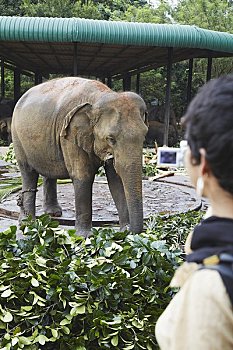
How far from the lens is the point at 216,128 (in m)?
1.26

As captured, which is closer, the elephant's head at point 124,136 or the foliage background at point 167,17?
the elephant's head at point 124,136

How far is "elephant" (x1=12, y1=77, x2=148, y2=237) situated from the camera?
15.2ft

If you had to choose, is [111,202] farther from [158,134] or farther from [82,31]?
[158,134]

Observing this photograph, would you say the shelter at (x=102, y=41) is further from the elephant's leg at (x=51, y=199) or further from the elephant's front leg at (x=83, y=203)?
the elephant's front leg at (x=83, y=203)

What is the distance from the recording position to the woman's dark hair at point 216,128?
125cm

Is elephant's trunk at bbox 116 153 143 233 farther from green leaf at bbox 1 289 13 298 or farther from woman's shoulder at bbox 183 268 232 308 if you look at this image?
woman's shoulder at bbox 183 268 232 308

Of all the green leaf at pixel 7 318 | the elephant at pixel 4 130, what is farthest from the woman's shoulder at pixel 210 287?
the elephant at pixel 4 130

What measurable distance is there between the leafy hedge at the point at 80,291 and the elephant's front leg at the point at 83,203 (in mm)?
1416

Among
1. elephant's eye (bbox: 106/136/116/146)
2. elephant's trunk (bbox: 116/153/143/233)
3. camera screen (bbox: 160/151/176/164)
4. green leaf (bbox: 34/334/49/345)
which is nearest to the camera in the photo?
camera screen (bbox: 160/151/176/164)

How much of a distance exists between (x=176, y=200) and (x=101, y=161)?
3.31 m

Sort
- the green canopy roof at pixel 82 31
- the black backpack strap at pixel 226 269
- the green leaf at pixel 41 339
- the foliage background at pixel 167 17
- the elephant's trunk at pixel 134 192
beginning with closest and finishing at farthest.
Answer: the black backpack strap at pixel 226 269 < the green leaf at pixel 41 339 < the elephant's trunk at pixel 134 192 < the green canopy roof at pixel 82 31 < the foliage background at pixel 167 17

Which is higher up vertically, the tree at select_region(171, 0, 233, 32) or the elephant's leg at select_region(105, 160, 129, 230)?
the tree at select_region(171, 0, 233, 32)

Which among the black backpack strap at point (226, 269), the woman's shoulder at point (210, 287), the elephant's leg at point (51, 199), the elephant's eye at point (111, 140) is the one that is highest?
the black backpack strap at point (226, 269)

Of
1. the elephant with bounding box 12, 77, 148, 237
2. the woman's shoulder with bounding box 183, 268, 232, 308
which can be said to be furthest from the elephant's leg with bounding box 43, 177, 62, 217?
the woman's shoulder with bounding box 183, 268, 232, 308
